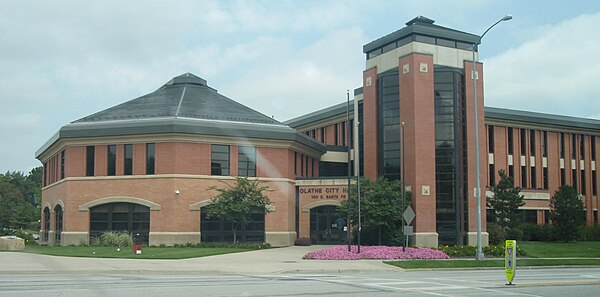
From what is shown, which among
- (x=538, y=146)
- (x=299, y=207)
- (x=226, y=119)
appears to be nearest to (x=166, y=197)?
(x=226, y=119)

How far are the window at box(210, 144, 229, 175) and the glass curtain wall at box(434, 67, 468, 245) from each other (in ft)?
49.4

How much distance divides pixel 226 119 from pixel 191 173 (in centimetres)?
494

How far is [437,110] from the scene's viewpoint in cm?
4812

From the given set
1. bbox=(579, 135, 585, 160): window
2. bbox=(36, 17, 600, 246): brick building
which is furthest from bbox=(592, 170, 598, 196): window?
bbox=(36, 17, 600, 246): brick building

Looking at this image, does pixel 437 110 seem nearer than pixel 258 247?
No

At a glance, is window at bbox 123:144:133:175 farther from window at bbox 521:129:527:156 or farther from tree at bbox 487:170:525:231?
window at bbox 521:129:527:156

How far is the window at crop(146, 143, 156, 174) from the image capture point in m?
45.8

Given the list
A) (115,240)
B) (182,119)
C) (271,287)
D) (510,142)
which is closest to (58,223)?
(115,240)

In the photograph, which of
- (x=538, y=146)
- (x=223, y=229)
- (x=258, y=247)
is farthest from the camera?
(x=538, y=146)

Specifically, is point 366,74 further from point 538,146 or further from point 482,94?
point 538,146

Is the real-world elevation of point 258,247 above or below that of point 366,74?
below

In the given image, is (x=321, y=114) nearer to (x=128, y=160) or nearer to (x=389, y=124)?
(x=389, y=124)

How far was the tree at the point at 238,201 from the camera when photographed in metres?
43.6

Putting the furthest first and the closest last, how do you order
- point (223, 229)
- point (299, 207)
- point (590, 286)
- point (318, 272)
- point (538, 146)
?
point (538, 146) → point (299, 207) → point (223, 229) → point (318, 272) → point (590, 286)
